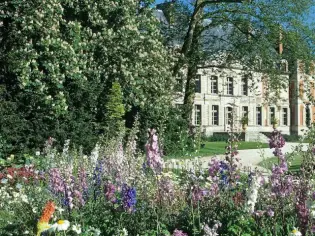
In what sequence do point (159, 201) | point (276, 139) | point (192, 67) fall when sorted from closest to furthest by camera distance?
point (276, 139) < point (159, 201) < point (192, 67)

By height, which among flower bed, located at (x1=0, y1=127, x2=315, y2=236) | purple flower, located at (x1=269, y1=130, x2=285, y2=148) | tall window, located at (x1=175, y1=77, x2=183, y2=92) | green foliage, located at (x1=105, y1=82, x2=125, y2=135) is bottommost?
flower bed, located at (x1=0, y1=127, x2=315, y2=236)

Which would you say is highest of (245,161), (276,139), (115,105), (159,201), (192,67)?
(192,67)

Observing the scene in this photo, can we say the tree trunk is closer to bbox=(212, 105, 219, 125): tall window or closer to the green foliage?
the green foliage

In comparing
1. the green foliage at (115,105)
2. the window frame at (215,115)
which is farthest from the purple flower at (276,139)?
the window frame at (215,115)

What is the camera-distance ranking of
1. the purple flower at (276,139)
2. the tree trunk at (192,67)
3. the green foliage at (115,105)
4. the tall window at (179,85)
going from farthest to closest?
the tree trunk at (192,67) < the tall window at (179,85) < the green foliage at (115,105) < the purple flower at (276,139)

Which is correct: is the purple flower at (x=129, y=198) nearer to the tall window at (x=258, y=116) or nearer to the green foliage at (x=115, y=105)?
the green foliage at (x=115, y=105)

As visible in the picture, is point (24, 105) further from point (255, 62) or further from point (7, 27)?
point (255, 62)

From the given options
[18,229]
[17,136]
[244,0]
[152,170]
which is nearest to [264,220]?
[152,170]

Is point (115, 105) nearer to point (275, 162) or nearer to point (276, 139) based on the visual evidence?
point (275, 162)

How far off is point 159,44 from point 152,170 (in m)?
13.6

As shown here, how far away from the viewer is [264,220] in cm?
423

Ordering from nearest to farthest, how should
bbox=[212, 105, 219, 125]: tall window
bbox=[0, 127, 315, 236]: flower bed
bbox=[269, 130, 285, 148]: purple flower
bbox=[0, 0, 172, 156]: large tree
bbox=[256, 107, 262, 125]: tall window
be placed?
bbox=[269, 130, 285, 148]: purple flower < bbox=[0, 127, 315, 236]: flower bed < bbox=[0, 0, 172, 156]: large tree < bbox=[212, 105, 219, 125]: tall window < bbox=[256, 107, 262, 125]: tall window

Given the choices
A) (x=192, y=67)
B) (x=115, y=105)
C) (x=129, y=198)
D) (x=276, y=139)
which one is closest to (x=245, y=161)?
(x=115, y=105)

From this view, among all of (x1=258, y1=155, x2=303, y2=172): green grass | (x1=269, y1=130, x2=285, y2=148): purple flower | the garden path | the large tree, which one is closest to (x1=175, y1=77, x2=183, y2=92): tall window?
the large tree
